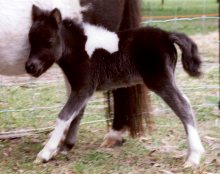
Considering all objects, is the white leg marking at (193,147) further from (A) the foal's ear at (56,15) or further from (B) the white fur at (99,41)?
(A) the foal's ear at (56,15)

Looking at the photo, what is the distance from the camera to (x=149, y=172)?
125 inches

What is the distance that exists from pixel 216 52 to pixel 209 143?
12.1ft

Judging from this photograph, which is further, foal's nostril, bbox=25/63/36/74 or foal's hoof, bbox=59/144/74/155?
foal's hoof, bbox=59/144/74/155

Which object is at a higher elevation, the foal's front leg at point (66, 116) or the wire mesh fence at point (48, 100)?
the foal's front leg at point (66, 116)

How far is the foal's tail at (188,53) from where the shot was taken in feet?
10.4

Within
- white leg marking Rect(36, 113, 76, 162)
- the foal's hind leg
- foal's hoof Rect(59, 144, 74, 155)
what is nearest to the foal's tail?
the foal's hind leg

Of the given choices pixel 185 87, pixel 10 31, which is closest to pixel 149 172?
pixel 10 31

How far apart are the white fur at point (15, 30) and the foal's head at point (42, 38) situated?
0.09 meters

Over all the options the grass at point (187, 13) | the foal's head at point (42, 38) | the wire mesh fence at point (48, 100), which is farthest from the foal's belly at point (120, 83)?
the grass at point (187, 13)

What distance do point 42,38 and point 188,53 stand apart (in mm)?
877

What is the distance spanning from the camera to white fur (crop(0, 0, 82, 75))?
3.18 metres

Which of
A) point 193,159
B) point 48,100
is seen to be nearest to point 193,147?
point 193,159

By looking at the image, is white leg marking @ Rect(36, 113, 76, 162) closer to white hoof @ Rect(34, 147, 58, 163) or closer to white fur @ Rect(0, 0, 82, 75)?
white hoof @ Rect(34, 147, 58, 163)

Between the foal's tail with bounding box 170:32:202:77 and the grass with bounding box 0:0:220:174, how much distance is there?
1.87ft
